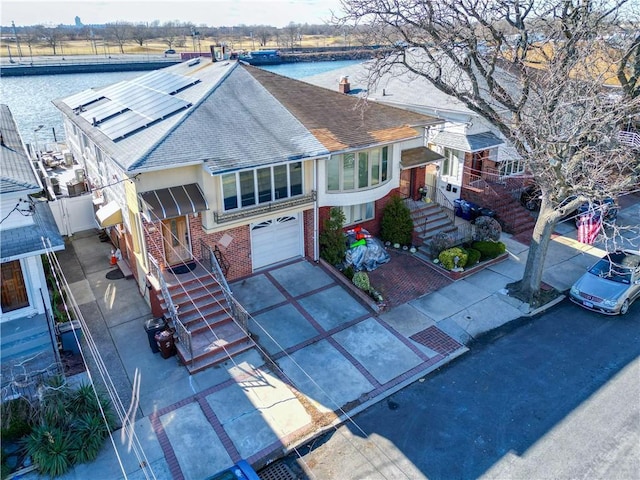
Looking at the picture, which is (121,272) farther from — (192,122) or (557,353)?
Result: (557,353)

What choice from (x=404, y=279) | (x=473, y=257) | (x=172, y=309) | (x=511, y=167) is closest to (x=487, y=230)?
(x=473, y=257)

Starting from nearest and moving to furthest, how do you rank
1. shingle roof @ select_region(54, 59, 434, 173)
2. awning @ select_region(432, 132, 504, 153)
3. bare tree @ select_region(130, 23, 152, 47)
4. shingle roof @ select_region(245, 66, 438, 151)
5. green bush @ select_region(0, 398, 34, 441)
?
green bush @ select_region(0, 398, 34, 441), shingle roof @ select_region(54, 59, 434, 173), shingle roof @ select_region(245, 66, 438, 151), awning @ select_region(432, 132, 504, 153), bare tree @ select_region(130, 23, 152, 47)

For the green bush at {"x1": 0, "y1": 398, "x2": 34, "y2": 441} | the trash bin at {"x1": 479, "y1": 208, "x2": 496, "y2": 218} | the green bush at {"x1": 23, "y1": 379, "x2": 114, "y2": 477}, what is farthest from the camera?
the trash bin at {"x1": 479, "y1": 208, "x2": 496, "y2": 218}

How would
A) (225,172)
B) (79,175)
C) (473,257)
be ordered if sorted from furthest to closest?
(79,175), (473,257), (225,172)

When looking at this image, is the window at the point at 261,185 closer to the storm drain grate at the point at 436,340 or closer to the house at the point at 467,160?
the storm drain grate at the point at 436,340

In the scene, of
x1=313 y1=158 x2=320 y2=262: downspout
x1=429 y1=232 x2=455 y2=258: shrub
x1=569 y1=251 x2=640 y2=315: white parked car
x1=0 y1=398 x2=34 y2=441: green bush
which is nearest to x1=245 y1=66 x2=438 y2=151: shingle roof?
x1=313 y1=158 x2=320 y2=262: downspout

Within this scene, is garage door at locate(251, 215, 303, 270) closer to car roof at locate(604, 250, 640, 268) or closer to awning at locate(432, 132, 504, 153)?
awning at locate(432, 132, 504, 153)

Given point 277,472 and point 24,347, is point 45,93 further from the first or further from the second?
point 277,472
